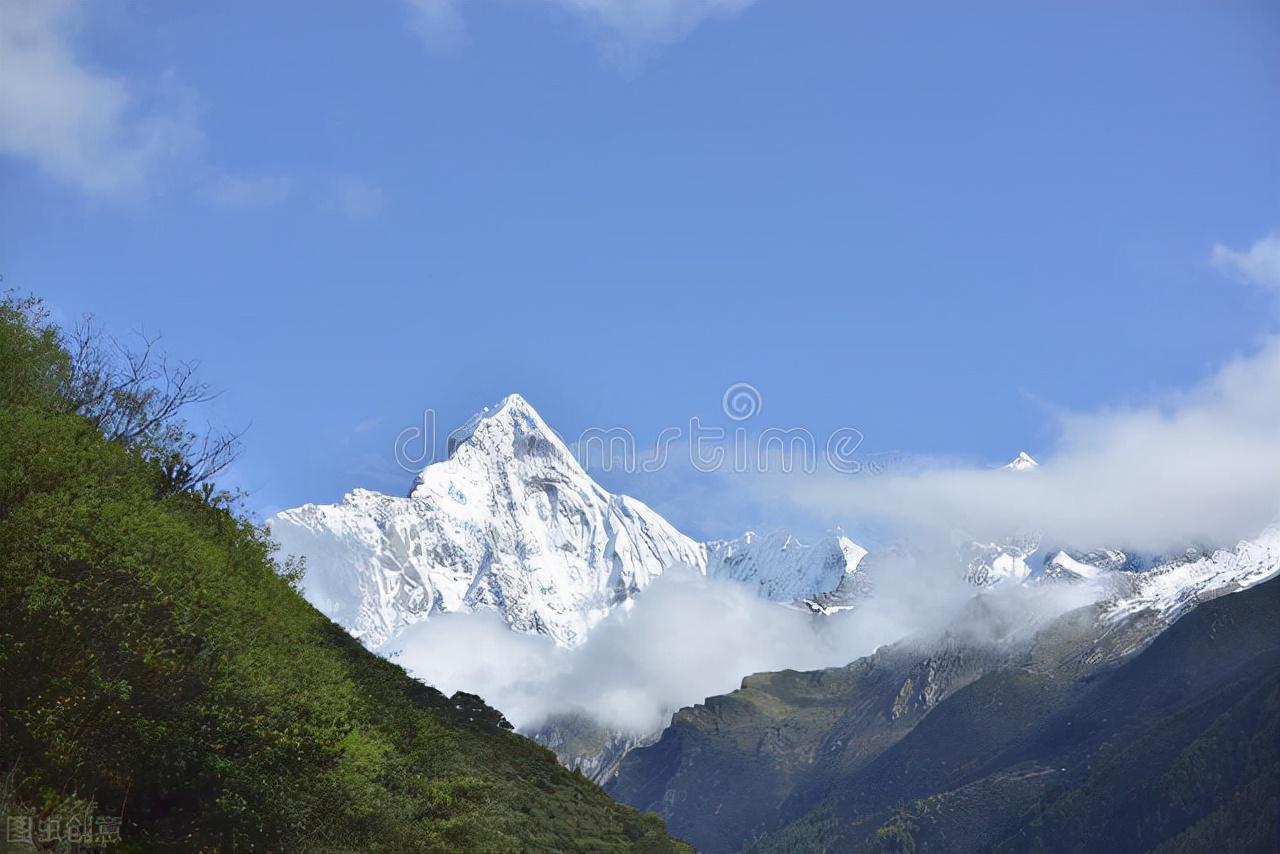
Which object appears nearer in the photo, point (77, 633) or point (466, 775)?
point (77, 633)

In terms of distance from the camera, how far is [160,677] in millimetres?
49938

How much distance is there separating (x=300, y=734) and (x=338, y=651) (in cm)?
2965

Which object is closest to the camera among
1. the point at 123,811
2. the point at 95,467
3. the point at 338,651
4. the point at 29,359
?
the point at 123,811

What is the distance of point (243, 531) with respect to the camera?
6931cm

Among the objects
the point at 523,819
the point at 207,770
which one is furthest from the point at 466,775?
the point at 207,770

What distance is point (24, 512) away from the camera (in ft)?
151

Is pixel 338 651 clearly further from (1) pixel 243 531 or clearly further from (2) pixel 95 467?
(2) pixel 95 467

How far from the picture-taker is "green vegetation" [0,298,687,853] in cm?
4550

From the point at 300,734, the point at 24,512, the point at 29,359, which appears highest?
the point at 29,359

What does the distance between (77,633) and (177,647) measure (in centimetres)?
541

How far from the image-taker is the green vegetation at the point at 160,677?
45500 millimetres

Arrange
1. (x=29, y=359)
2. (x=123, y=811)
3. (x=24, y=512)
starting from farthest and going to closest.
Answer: (x=29, y=359), (x=123, y=811), (x=24, y=512)

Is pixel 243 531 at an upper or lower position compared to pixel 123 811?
upper

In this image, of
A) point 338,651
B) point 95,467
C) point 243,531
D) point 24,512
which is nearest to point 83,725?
point 24,512
